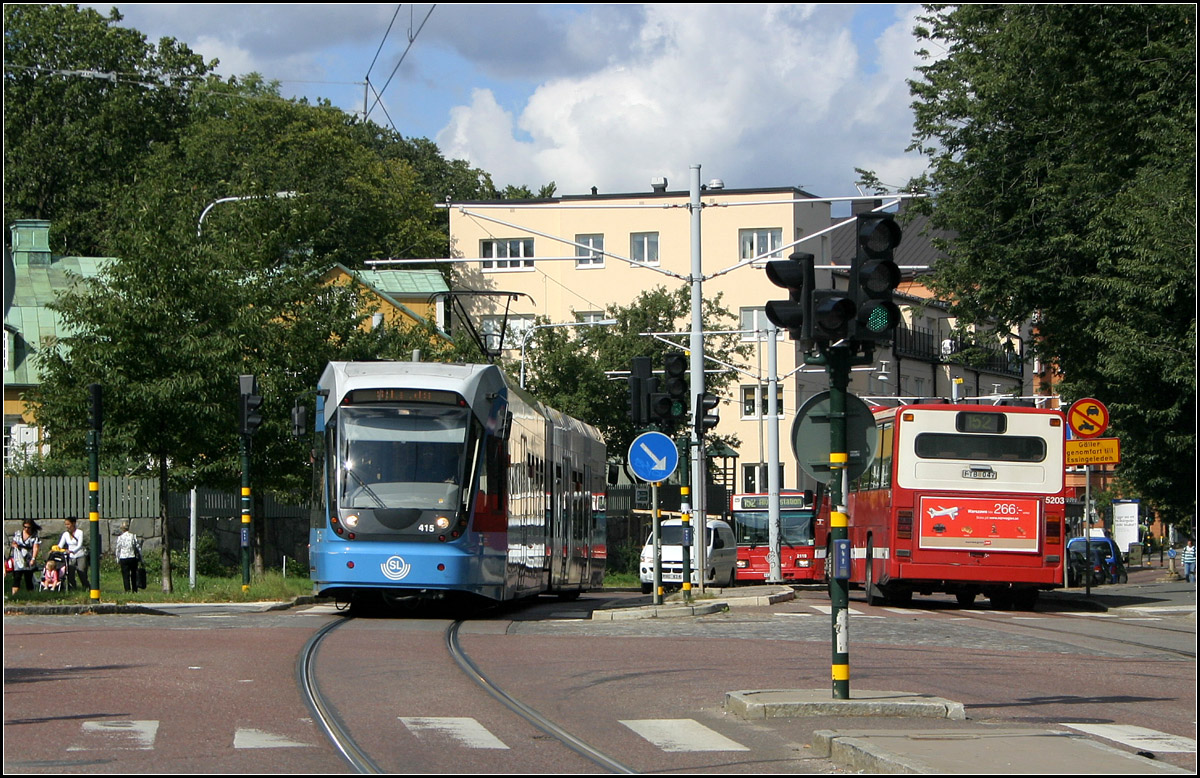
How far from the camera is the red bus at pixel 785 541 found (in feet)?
137

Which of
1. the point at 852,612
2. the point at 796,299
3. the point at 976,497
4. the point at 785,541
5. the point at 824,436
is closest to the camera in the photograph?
the point at 796,299

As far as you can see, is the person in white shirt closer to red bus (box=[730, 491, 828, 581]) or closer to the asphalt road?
the asphalt road

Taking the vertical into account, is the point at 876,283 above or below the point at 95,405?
above

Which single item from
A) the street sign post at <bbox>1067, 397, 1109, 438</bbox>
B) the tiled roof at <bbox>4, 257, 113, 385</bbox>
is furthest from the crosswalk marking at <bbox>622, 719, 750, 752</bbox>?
the tiled roof at <bbox>4, 257, 113, 385</bbox>

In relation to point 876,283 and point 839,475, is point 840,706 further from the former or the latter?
point 876,283

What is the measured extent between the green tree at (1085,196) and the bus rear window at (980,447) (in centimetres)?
277

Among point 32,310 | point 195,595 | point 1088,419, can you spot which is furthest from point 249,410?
point 32,310

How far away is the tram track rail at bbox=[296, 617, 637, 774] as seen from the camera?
9.35 metres

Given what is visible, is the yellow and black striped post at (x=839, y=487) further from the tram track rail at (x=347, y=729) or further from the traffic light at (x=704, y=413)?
the traffic light at (x=704, y=413)

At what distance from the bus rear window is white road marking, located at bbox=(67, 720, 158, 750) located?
17614 millimetres

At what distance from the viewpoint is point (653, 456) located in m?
23.1

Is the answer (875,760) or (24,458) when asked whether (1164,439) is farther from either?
(24,458)

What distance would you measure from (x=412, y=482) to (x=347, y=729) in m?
10.1

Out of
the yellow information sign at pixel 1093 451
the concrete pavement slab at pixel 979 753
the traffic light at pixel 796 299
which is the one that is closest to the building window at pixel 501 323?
the yellow information sign at pixel 1093 451
